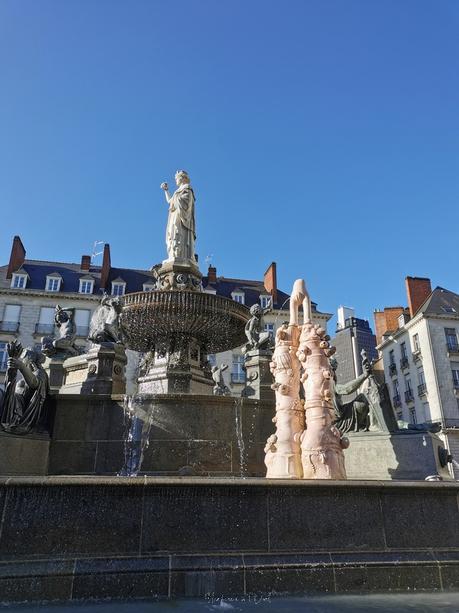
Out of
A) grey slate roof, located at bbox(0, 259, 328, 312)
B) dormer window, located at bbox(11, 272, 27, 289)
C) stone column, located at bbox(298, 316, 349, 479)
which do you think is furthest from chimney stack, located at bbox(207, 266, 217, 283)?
stone column, located at bbox(298, 316, 349, 479)

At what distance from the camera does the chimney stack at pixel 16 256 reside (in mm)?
47594

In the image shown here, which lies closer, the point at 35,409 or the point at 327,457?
the point at 327,457

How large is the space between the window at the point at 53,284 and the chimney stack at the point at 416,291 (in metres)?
35.5

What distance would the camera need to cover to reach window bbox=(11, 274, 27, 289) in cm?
4662

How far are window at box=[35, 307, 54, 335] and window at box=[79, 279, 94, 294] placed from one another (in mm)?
3688

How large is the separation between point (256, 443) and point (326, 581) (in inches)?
179

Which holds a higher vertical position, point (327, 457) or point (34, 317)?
point (34, 317)

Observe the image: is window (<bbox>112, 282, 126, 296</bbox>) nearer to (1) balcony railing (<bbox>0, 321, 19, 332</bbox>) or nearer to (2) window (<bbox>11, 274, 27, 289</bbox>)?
(2) window (<bbox>11, 274, 27, 289</bbox>)

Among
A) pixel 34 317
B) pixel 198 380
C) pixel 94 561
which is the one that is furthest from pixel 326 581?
pixel 34 317

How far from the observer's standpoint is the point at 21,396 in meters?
8.86

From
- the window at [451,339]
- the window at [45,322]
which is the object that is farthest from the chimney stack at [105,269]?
the window at [451,339]

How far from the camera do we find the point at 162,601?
15.5 ft

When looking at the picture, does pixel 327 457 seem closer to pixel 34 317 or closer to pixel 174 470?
pixel 174 470

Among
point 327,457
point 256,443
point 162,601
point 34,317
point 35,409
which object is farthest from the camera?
point 34,317
